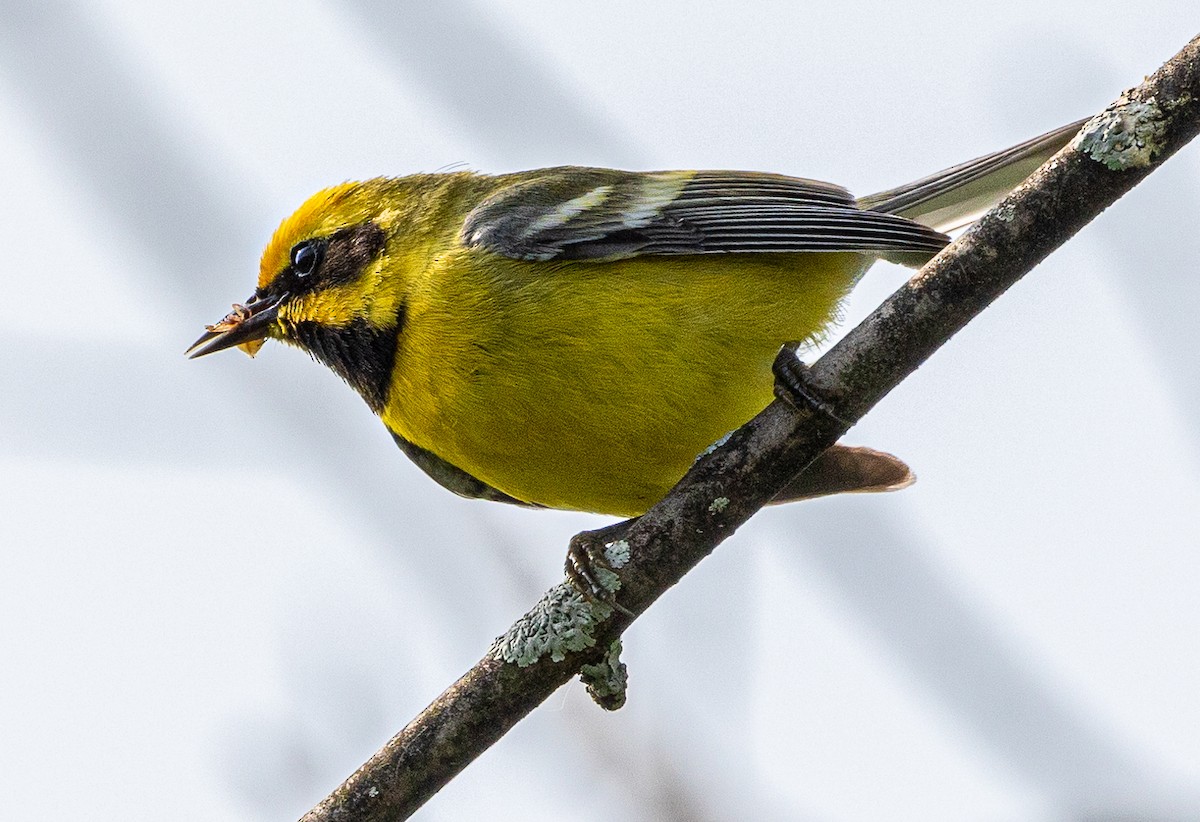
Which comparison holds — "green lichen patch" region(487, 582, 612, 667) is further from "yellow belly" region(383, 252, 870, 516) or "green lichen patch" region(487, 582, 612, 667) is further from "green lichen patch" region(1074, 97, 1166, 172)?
"green lichen patch" region(1074, 97, 1166, 172)

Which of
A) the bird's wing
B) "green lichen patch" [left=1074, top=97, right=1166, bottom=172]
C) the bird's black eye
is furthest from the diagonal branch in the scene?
the bird's black eye

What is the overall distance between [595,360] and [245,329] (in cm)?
180

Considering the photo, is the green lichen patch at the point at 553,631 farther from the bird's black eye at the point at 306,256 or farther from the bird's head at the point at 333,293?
the bird's black eye at the point at 306,256

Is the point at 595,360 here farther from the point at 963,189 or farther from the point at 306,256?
the point at 963,189

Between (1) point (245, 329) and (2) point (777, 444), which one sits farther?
(1) point (245, 329)

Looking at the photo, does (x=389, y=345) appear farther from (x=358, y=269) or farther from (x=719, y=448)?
(x=719, y=448)

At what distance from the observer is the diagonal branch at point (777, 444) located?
3.05 meters

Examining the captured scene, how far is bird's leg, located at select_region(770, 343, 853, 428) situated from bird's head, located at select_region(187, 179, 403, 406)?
171cm

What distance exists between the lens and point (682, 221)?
4.66m

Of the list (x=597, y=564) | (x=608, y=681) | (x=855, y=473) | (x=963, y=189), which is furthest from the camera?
(x=963, y=189)

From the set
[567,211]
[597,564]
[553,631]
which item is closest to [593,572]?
[597,564]

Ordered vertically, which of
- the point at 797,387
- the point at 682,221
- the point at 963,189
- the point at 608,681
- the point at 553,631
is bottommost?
the point at 608,681

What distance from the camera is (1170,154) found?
9.97ft

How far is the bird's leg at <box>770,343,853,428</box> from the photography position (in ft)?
11.0
